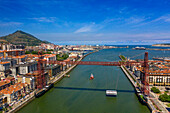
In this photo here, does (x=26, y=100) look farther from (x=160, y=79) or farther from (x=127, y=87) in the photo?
(x=160, y=79)

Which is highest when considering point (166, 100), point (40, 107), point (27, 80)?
point (27, 80)

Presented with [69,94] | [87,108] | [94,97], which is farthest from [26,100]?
[94,97]

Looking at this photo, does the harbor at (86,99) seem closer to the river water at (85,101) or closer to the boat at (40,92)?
the river water at (85,101)

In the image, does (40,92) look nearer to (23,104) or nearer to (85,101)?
(23,104)

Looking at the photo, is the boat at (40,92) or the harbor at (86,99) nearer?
the harbor at (86,99)

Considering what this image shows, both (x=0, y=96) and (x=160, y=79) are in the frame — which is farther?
(x=160, y=79)

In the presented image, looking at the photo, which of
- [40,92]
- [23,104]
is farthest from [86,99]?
[23,104]

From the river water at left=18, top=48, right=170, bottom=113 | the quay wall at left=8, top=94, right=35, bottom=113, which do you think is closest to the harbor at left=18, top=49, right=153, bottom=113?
the river water at left=18, top=48, right=170, bottom=113

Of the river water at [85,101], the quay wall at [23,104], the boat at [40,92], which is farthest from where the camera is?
the boat at [40,92]

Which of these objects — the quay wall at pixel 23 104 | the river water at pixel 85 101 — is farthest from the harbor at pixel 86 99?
the quay wall at pixel 23 104

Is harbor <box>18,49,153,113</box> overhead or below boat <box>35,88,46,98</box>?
below

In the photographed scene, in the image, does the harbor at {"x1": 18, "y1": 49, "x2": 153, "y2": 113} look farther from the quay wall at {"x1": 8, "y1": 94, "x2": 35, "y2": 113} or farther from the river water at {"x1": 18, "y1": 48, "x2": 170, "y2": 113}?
the quay wall at {"x1": 8, "y1": 94, "x2": 35, "y2": 113}
